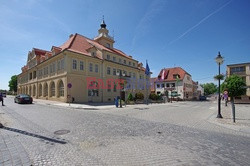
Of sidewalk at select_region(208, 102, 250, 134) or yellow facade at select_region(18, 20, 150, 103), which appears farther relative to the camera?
yellow facade at select_region(18, 20, 150, 103)

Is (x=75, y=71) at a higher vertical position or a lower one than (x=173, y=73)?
lower

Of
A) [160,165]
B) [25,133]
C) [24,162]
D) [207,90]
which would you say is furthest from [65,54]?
[207,90]

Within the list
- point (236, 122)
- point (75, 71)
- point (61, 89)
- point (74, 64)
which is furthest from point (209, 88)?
point (236, 122)

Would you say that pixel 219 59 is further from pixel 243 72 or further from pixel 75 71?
pixel 243 72

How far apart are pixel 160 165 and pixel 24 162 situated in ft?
11.5

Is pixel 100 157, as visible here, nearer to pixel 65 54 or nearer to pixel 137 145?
pixel 137 145

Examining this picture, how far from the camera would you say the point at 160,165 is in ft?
11.5

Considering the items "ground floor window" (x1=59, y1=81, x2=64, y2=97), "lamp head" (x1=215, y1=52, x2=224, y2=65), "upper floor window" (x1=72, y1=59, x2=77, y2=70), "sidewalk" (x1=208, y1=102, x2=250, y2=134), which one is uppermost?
"upper floor window" (x1=72, y1=59, x2=77, y2=70)

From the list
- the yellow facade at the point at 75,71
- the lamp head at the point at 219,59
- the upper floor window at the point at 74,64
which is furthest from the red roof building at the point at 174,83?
the lamp head at the point at 219,59

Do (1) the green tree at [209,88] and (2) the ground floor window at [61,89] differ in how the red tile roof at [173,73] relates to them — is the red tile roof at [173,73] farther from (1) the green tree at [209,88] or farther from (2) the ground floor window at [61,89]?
(1) the green tree at [209,88]

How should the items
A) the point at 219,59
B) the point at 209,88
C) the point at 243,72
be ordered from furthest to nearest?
1. the point at 209,88
2. the point at 243,72
3. the point at 219,59

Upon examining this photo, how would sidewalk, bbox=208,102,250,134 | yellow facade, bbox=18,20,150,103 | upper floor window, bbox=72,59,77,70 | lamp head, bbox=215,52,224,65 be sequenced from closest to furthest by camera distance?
sidewalk, bbox=208,102,250,134
lamp head, bbox=215,52,224,65
yellow facade, bbox=18,20,150,103
upper floor window, bbox=72,59,77,70

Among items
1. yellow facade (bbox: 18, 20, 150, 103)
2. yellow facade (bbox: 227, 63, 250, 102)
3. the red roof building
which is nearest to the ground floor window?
yellow facade (bbox: 18, 20, 150, 103)

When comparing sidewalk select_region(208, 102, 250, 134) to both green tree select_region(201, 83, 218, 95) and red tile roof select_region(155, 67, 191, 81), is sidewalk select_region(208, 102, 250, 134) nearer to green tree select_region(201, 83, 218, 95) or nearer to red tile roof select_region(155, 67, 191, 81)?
red tile roof select_region(155, 67, 191, 81)
